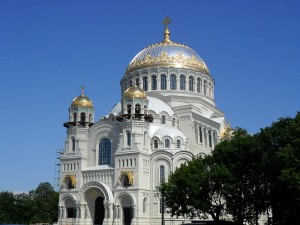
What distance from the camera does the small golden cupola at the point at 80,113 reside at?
52.2 meters

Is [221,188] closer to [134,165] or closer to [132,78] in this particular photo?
[134,165]

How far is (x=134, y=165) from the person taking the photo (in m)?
46.8

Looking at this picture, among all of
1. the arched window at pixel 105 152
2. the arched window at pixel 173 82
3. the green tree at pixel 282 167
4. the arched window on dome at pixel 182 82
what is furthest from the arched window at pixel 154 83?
the green tree at pixel 282 167

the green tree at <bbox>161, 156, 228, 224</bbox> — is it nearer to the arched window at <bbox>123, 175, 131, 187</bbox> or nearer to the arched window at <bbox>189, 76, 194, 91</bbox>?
the arched window at <bbox>123, 175, 131, 187</bbox>

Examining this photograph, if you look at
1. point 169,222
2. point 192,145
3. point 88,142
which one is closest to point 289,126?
point 169,222

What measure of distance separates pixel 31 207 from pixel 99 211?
26358 millimetres

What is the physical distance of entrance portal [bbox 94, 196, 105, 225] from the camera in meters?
48.6

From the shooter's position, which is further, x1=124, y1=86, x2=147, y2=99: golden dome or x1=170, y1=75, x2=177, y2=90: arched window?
x1=170, y1=75, x2=177, y2=90: arched window

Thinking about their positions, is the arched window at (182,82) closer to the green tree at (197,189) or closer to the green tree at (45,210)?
the green tree at (197,189)

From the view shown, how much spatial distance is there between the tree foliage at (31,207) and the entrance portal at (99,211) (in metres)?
18.2

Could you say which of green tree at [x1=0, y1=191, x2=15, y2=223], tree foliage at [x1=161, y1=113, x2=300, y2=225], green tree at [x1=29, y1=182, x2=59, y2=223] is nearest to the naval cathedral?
tree foliage at [x1=161, y1=113, x2=300, y2=225]

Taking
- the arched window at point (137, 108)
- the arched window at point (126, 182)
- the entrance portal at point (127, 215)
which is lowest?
the entrance portal at point (127, 215)

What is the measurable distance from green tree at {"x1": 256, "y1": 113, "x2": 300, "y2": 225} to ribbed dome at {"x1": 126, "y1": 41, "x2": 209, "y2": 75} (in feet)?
89.2

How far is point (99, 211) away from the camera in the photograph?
4903 cm
